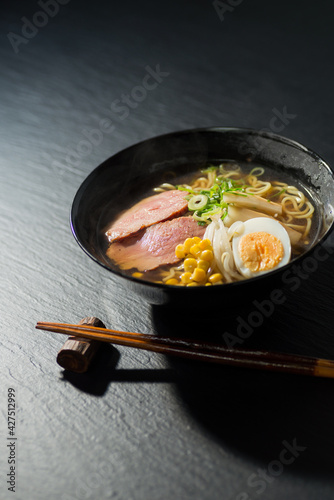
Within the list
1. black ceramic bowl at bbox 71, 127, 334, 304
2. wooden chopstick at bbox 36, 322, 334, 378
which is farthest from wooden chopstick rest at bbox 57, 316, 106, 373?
black ceramic bowl at bbox 71, 127, 334, 304

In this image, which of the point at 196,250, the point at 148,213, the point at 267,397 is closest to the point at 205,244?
the point at 196,250

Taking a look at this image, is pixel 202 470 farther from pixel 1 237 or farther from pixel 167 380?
pixel 1 237

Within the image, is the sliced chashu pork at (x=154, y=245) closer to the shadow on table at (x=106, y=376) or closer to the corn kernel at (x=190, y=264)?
the corn kernel at (x=190, y=264)

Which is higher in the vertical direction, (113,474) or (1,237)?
(113,474)

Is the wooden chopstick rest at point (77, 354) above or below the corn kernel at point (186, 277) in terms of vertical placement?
below

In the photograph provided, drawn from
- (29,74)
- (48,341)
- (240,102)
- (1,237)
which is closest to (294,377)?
(48,341)

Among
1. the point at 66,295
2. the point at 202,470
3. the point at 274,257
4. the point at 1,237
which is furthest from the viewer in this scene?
the point at 1,237

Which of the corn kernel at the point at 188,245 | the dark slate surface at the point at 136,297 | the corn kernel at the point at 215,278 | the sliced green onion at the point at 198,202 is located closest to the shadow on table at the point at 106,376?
the dark slate surface at the point at 136,297

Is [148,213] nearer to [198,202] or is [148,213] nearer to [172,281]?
[198,202]
